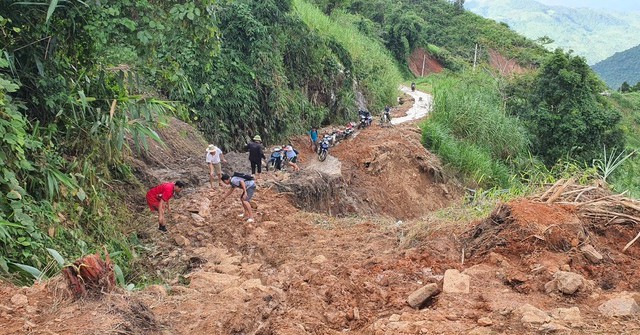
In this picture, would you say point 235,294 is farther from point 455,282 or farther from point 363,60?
point 363,60

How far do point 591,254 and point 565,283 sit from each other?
0.87 meters

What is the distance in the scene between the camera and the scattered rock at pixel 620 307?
3420 mm

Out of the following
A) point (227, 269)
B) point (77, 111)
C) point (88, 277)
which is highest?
point (77, 111)

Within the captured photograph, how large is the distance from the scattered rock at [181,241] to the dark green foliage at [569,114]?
13954mm

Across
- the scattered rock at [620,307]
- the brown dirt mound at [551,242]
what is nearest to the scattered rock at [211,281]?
the brown dirt mound at [551,242]

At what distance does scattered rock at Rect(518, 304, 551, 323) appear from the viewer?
11.3 feet

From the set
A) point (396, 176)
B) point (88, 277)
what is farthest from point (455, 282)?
point (396, 176)

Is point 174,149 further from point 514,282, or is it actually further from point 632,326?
point 632,326

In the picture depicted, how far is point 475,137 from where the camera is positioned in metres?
18.3

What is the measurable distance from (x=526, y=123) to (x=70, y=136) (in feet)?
52.7

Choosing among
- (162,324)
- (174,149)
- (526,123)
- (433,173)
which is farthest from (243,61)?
(162,324)

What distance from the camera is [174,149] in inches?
430

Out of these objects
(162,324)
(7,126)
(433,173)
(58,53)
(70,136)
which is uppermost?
(58,53)

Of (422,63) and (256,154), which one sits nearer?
(256,154)
